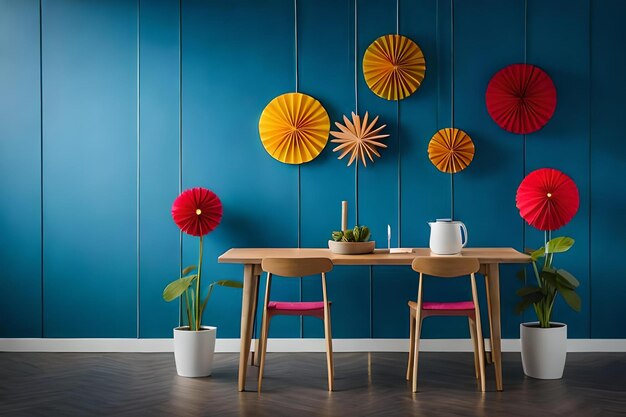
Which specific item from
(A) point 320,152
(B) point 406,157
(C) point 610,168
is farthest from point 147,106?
(C) point 610,168

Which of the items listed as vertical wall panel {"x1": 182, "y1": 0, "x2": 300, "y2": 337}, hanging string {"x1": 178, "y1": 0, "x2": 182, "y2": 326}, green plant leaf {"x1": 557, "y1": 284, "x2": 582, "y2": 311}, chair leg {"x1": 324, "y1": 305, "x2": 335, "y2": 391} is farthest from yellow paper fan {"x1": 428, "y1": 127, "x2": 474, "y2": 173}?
hanging string {"x1": 178, "y1": 0, "x2": 182, "y2": 326}

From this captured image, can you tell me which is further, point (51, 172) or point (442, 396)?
point (51, 172)

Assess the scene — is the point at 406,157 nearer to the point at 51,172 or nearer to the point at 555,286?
the point at 555,286

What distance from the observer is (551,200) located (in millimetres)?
4723

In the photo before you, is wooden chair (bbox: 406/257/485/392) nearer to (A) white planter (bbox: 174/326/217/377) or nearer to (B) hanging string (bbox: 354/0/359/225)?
(B) hanging string (bbox: 354/0/359/225)

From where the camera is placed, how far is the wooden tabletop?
440 cm

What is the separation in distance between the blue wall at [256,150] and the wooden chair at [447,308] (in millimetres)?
813

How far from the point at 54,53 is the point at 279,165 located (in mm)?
1919

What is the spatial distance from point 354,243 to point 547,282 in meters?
1.28

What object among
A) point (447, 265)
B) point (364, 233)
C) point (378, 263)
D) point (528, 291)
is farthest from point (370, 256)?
point (528, 291)

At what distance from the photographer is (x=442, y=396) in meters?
4.23

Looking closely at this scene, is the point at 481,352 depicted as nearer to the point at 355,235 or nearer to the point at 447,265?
the point at 447,265

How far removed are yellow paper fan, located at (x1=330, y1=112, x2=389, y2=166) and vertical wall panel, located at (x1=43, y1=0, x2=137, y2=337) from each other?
158 cm

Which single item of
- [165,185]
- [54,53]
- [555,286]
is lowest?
[555,286]
